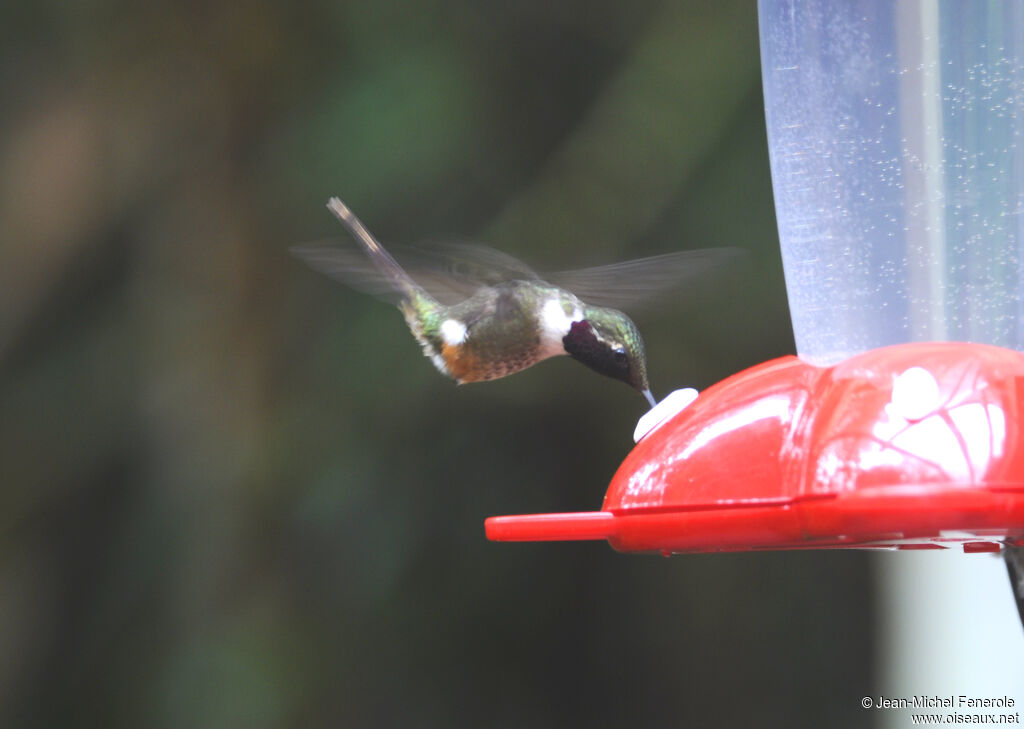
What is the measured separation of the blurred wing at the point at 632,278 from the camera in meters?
2.03

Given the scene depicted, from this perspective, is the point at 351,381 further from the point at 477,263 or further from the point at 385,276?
the point at 477,263

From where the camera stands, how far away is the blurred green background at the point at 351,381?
3.15 m

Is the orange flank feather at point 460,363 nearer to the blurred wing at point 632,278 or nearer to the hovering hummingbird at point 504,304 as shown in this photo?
the hovering hummingbird at point 504,304

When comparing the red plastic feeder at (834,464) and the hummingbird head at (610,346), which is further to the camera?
the hummingbird head at (610,346)

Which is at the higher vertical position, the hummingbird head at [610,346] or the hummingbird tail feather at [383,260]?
the hummingbird tail feather at [383,260]

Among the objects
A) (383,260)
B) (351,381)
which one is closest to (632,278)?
(383,260)

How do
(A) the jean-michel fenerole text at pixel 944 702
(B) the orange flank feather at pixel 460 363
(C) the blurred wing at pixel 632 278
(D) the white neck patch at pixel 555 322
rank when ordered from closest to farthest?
(C) the blurred wing at pixel 632 278 → (D) the white neck patch at pixel 555 322 → (B) the orange flank feather at pixel 460 363 → (A) the jean-michel fenerole text at pixel 944 702

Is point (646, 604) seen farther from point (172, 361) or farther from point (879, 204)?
point (879, 204)

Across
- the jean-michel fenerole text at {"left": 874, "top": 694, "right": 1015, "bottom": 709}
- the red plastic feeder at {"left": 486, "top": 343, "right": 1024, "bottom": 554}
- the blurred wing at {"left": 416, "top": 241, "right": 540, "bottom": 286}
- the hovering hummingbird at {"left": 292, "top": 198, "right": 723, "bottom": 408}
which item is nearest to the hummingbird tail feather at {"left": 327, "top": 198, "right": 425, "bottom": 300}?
the hovering hummingbird at {"left": 292, "top": 198, "right": 723, "bottom": 408}

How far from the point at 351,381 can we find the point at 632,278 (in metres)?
1.40

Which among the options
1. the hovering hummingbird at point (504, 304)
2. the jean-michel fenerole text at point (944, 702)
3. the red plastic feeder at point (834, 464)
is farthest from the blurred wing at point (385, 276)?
the jean-michel fenerole text at point (944, 702)

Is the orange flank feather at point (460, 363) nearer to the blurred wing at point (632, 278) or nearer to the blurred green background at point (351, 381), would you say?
the blurred wing at point (632, 278)

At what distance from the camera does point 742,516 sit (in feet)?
4.31

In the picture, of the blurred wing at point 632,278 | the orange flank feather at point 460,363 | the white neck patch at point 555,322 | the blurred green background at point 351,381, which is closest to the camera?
the blurred wing at point 632,278
